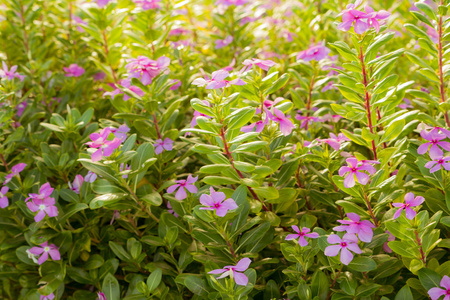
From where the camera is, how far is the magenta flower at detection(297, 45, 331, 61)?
1.88 meters

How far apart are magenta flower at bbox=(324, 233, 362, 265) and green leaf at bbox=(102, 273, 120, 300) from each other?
720 millimetres

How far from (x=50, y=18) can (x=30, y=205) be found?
1730 mm

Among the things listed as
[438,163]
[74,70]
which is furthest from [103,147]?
[74,70]

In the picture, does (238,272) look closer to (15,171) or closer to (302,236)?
(302,236)

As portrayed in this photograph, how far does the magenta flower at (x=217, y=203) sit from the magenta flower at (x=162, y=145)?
437 millimetres

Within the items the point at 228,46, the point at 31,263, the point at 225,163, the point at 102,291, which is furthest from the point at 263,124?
the point at 228,46

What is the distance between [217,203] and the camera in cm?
127

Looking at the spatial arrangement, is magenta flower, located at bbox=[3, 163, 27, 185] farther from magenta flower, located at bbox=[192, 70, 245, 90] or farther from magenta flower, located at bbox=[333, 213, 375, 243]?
magenta flower, located at bbox=[333, 213, 375, 243]

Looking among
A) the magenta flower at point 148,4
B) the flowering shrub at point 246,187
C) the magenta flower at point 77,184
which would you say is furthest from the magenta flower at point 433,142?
the magenta flower at point 148,4

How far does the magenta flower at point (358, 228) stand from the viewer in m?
1.24

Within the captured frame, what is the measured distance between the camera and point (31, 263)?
5.49 ft

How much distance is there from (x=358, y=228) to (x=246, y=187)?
348mm

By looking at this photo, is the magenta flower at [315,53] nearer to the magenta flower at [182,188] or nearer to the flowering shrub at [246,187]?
the flowering shrub at [246,187]

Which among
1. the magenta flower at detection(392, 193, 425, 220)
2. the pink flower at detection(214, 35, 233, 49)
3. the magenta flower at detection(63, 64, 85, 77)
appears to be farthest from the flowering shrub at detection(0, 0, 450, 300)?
the pink flower at detection(214, 35, 233, 49)
